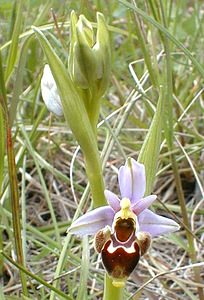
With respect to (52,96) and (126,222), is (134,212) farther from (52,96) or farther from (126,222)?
(52,96)

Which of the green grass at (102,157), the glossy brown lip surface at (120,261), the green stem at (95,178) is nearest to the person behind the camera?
the glossy brown lip surface at (120,261)

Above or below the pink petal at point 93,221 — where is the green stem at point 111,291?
below

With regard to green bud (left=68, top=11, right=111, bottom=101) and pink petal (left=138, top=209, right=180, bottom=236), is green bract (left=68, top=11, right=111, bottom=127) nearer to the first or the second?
green bud (left=68, top=11, right=111, bottom=101)

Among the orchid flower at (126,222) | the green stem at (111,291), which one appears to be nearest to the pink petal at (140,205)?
the orchid flower at (126,222)

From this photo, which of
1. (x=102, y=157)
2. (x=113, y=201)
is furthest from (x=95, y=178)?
(x=102, y=157)

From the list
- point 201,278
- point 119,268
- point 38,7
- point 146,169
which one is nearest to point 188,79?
point 38,7

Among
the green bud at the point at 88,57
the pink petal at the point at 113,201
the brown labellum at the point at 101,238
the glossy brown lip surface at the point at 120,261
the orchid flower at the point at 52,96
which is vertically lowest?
the glossy brown lip surface at the point at 120,261

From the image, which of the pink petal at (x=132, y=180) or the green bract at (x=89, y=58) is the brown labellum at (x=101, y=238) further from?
the green bract at (x=89, y=58)
